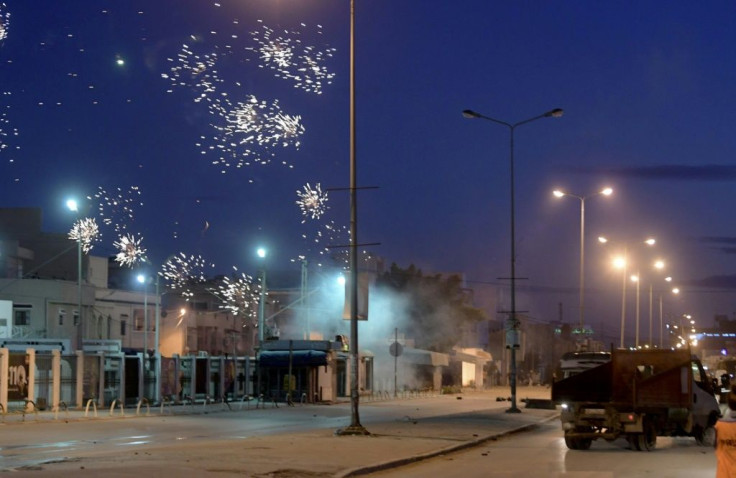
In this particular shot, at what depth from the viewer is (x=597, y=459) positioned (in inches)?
757

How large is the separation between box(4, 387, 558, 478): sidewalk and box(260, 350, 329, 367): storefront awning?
14055mm

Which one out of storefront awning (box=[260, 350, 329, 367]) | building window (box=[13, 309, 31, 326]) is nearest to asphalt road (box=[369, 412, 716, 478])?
storefront awning (box=[260, 350, 329, 367])

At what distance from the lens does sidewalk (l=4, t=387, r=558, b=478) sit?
1544 cm

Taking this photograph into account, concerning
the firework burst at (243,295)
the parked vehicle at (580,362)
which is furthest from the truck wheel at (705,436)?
the firework burst at (243,295)

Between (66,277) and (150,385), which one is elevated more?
(66,277)

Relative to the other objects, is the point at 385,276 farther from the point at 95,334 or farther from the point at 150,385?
the point at 150,385

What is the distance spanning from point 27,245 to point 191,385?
33.2 m

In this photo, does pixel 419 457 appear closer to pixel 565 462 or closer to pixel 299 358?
pixel 565 462

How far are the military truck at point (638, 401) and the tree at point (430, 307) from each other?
57.4m

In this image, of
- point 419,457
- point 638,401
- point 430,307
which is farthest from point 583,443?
point 430,307

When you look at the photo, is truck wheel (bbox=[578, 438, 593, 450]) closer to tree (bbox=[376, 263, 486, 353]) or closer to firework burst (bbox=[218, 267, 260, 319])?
firework burst (bbox=[218, 267, 260, 319])

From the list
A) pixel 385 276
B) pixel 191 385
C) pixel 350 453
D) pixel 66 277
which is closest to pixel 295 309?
pixel 385 276

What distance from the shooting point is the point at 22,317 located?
188ft

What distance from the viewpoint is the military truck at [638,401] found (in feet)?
68.3
